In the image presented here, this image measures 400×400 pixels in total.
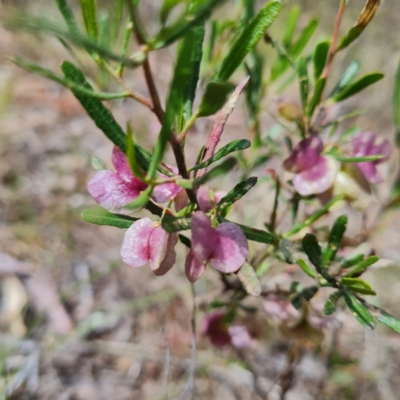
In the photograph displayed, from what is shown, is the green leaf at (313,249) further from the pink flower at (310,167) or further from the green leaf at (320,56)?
the green leaf at (320,56)

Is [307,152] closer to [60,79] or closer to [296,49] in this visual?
[296,49]

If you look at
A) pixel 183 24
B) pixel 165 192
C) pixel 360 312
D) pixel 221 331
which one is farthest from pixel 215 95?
pixel 221 331

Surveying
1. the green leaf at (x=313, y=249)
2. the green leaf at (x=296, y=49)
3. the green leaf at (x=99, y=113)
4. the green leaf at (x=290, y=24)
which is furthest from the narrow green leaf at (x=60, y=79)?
the green leaf at (x=290, y=24)

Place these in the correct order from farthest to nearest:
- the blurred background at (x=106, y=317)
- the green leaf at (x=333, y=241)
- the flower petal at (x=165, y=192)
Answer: the blurred background at (x=106, y=317) < the green leaf at (x=333, y=241) < the flower petal at (x=165, y=192)

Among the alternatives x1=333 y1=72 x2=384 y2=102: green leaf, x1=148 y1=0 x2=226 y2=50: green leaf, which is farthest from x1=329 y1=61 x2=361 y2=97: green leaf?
x1=148 y1=0 x2=226 y2=50: green leaf

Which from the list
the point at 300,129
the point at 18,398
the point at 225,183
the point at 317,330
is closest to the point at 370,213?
the point at 225,183

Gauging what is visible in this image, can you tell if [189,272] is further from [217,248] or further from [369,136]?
[369,136]
